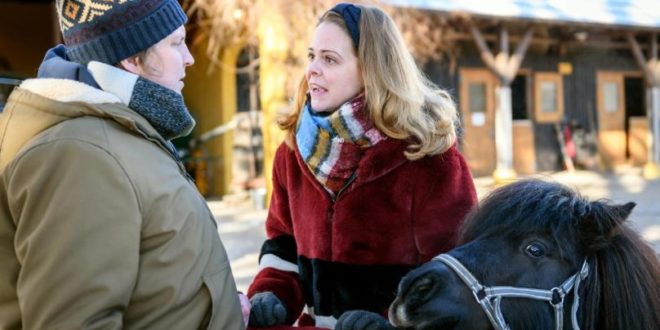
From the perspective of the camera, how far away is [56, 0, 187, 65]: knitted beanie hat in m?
1.42

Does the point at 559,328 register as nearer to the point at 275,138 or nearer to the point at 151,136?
the point at 151,136

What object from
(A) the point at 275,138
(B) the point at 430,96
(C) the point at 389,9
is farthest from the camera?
(C) the point at 389,9

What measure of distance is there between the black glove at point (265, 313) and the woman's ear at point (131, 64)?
0.77 meters

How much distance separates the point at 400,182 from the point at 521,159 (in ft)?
42.4

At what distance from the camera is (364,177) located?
199cm

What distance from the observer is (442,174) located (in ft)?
6.47

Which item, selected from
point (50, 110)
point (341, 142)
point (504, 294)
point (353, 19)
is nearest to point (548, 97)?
point (353, 19)

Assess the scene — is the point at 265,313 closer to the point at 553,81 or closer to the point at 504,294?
the point at 504,294

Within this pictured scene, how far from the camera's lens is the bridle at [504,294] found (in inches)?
64.6

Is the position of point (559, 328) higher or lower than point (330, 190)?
lower

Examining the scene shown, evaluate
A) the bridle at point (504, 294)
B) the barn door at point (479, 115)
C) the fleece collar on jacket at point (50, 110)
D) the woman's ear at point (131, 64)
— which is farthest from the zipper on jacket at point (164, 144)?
the barn door at point (479, 115)

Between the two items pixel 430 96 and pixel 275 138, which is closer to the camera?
pixel 430 96

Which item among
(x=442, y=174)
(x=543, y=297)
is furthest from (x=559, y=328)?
(x=442, y=174)

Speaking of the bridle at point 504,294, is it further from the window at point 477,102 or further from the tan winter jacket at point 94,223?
the window at point 477,102
